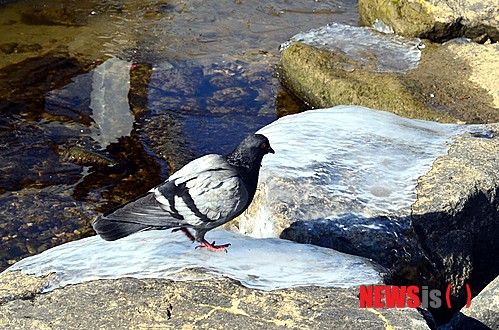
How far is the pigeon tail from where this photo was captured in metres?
4.18

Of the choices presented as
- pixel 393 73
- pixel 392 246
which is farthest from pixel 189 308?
pixel 393 73

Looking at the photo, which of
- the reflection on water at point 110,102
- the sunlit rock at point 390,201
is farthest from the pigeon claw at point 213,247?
the reflection on water at point 110,102

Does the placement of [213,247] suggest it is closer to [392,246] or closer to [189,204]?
[189,204]

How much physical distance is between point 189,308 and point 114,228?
0.86m

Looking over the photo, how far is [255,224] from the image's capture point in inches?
200

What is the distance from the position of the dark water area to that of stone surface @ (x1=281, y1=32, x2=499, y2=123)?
450mm

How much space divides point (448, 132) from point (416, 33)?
3.19 meters

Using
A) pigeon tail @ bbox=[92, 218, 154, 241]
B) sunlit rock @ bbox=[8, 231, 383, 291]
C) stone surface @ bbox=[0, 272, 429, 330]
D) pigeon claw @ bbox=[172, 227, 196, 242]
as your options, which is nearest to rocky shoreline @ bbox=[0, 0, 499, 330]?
stone surface @ bbox=[0, 272, 429, 330]

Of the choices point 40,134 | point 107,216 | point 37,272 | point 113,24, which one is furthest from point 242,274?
point 113,24

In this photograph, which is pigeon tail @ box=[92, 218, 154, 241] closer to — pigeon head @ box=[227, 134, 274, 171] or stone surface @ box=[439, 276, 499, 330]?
pigeon head @ box=[227, 134, 274, 171]

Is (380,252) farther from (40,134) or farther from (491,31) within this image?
(491,31)

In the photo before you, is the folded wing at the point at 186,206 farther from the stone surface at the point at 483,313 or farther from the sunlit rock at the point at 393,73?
the sunlit rock at the point at 393,73

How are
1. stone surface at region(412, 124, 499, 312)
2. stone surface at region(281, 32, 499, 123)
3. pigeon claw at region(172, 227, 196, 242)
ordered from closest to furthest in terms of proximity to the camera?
pigeon claw at region(172, 227, 196, 242) < stone surface at region(412, 124, 499, 312) < stone surface at region(281, 32, 499, 123)

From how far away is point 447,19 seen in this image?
8.84 metres
